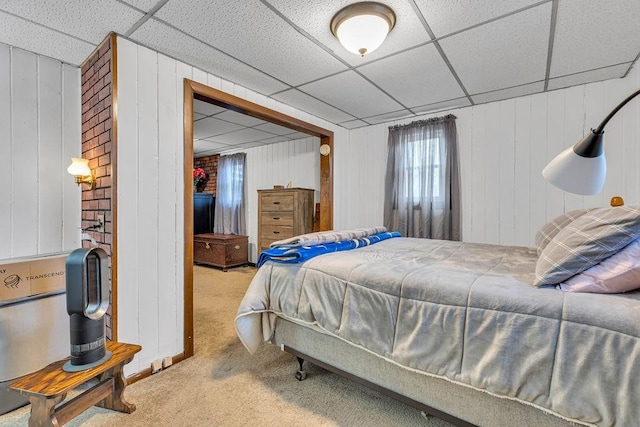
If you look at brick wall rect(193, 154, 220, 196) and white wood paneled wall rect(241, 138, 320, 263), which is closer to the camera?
white wood paneled wall rect(241, 138, 320, 263)

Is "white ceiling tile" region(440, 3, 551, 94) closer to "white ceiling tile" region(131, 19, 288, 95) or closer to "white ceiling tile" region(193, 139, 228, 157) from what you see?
"white ceiling tile" region(131, 19, 288, 95)

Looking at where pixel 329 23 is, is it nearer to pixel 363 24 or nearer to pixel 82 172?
pixel 363 24

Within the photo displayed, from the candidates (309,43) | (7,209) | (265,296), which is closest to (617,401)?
(265,296)

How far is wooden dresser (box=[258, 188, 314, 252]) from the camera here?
453 centimetres

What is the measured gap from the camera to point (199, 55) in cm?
219

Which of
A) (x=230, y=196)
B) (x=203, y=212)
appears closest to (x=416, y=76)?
(x=230, y=196)

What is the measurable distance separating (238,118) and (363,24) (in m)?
2.51

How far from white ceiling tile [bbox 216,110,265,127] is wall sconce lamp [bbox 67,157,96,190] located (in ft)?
5.86

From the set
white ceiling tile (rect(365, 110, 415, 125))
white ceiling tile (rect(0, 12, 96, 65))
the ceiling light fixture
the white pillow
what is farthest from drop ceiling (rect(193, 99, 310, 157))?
the white pillow

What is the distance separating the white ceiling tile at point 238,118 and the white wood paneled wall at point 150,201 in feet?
4.15

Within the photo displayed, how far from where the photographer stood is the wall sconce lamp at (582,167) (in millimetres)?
1002

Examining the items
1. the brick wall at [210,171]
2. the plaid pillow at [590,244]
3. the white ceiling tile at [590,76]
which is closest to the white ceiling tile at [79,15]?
the plaid pillow at [590,244]

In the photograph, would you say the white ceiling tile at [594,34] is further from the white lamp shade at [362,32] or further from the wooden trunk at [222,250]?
the wooden trunk at [222,250]

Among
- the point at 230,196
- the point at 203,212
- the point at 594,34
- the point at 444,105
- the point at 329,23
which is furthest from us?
the point at 203,212
